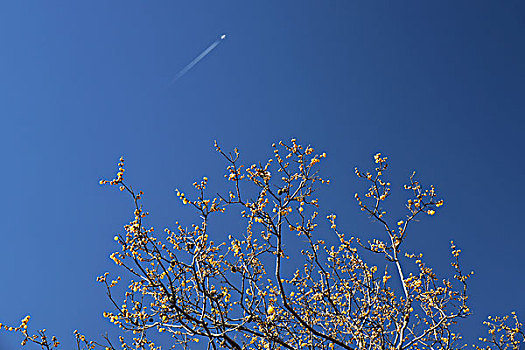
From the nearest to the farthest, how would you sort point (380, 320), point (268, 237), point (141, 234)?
point (141, 234)
point (268, 237)
point (380, 320)

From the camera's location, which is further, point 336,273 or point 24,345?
point 336,273

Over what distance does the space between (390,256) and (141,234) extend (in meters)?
2.87

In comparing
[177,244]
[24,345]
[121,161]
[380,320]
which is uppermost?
[121,161]

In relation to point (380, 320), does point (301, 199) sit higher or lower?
higher

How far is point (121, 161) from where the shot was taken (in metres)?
3.95

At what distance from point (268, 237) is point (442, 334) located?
284cm

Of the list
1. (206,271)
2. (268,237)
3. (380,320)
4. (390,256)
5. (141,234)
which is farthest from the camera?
(380,320)

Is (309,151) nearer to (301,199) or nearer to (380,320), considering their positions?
(301,199)

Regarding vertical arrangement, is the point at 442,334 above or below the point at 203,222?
below

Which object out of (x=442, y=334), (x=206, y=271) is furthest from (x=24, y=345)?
(x=442, y=334)

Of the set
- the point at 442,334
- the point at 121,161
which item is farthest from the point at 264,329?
the point at 442,334

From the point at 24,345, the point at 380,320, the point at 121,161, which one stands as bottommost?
the point at 24,345

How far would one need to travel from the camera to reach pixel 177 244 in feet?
14.6

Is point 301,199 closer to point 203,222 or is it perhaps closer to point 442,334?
point 203,222
